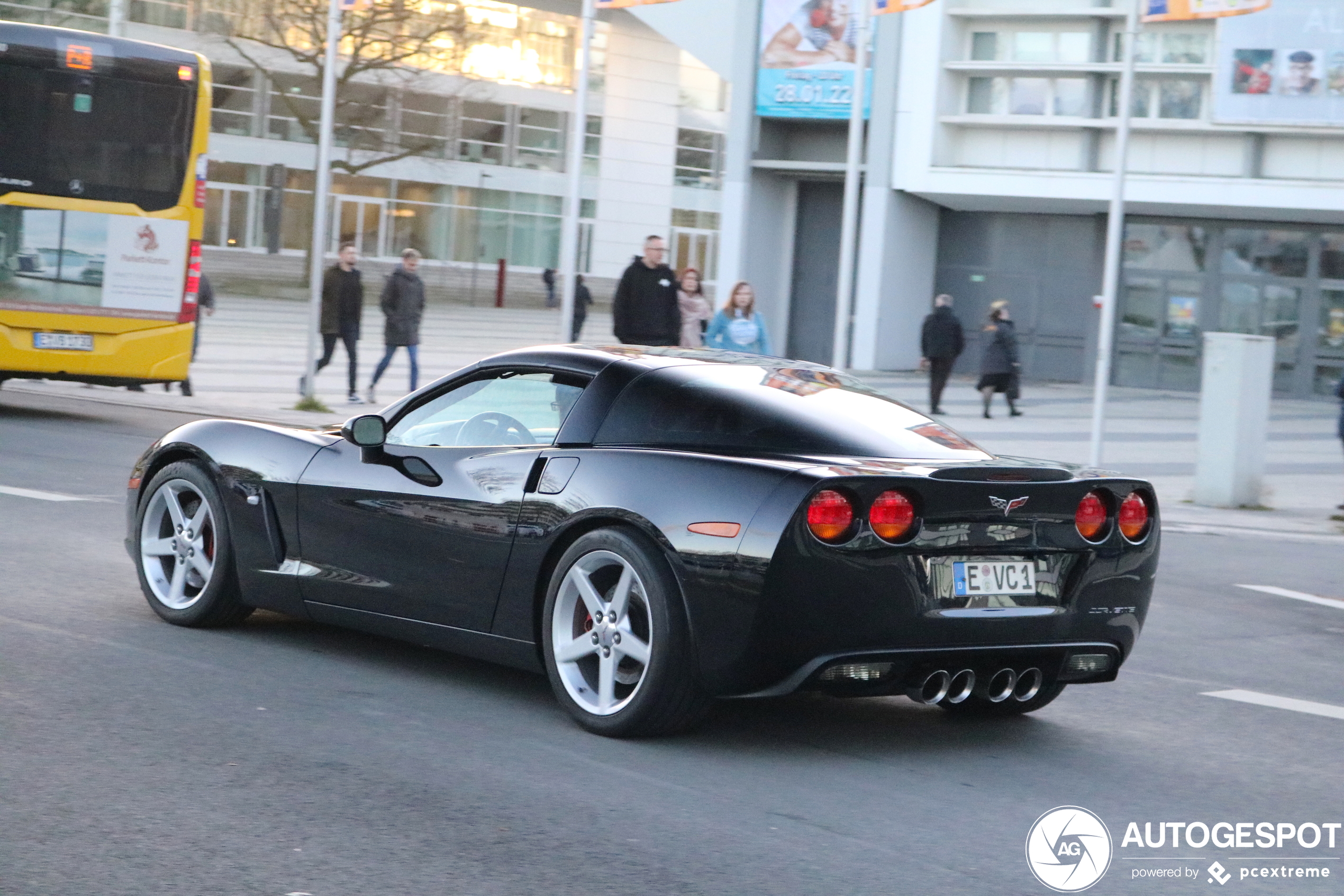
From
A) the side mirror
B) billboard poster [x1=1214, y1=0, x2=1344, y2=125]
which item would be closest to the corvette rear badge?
the side mirror

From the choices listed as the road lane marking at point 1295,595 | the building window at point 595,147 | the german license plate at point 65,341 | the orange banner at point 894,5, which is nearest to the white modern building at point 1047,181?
the orange banner at point 894,5

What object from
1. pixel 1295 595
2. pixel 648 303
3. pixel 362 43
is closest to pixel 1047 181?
pixel 648 303

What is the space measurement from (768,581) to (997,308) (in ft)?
63.6

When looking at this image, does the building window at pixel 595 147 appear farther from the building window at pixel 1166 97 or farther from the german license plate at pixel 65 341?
the german license plate at pixel 65 341

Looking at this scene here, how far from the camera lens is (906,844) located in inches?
174

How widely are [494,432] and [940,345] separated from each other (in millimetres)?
18339

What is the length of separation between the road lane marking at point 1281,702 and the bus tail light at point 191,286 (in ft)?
41.3

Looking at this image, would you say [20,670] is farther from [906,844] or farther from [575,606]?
[906,844]

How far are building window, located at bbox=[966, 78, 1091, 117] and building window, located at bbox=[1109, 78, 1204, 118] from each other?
61cm

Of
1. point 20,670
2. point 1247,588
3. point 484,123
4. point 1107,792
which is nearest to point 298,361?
point 1247,588

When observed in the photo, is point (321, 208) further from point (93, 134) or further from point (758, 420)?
point (758, 420)

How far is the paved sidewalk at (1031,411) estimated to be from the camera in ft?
52.3

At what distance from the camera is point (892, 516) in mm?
5035

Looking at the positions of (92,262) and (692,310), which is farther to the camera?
(92,262)
